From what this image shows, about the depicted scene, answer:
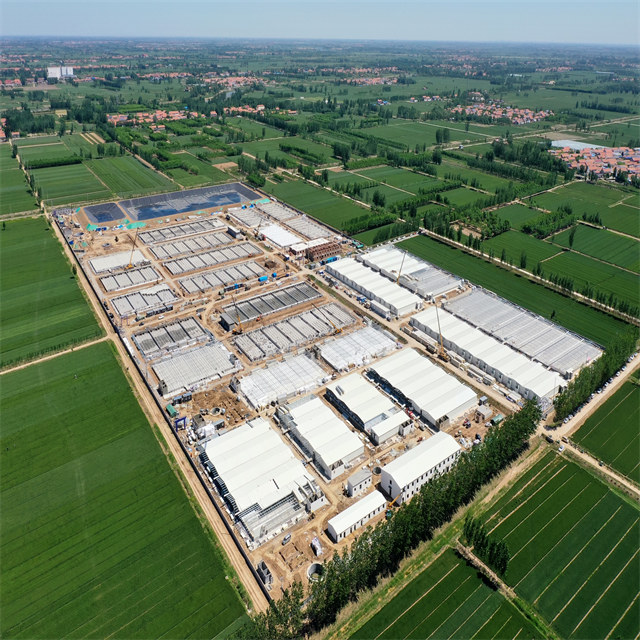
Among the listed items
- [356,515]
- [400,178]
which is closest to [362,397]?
[356,515]

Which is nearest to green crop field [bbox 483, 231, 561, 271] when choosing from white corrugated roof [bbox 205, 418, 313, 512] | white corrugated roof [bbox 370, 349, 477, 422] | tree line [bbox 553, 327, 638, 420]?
tree line [bbox 553, 327, 638, 420]

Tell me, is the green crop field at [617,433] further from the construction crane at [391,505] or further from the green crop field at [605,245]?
the green crop field at [605,245]

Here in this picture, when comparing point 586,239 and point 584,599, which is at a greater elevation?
point 586,239

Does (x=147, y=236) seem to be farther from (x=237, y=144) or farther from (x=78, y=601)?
(x=237, y=144)

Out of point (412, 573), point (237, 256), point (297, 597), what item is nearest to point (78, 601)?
point (297, 597)

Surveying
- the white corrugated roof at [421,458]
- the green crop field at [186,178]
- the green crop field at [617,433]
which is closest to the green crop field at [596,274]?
the green crop field at [617,433]
